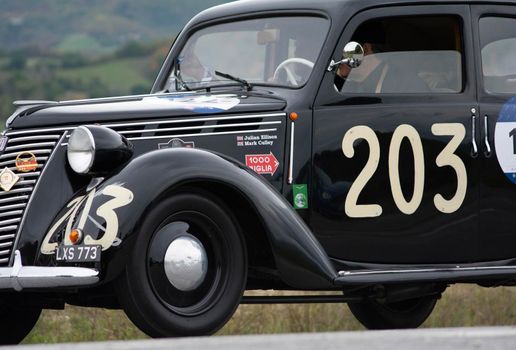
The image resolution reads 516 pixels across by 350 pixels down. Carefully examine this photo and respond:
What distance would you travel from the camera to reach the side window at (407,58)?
6387 millimetres

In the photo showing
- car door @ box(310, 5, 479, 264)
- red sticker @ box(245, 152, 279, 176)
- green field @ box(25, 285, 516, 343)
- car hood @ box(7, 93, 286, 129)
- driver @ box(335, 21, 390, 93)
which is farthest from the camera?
green field @ box(25, 285, 516, 343)

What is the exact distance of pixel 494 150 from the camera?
6414 mm

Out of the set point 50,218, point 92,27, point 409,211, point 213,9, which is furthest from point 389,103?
point 92,27

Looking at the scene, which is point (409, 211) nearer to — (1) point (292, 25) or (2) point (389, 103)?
(2) point (389, 103)

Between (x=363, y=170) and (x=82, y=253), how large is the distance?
1745 millimetres

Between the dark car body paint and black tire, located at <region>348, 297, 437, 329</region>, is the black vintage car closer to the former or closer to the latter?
the dark car body paint

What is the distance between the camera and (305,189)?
6023 mm

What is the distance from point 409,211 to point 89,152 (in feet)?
5.99

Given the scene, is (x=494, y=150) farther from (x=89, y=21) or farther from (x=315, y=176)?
(x=89, y=21)

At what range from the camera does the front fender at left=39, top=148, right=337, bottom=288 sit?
5090 millimetres

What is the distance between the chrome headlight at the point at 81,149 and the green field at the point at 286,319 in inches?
72.9

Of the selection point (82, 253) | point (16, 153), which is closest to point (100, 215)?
point (82, 253)

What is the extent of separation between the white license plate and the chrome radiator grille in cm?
40

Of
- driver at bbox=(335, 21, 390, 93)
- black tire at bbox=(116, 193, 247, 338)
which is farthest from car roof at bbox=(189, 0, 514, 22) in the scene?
black tire at bbox=(116, 193, 247, 338)
